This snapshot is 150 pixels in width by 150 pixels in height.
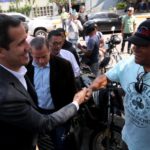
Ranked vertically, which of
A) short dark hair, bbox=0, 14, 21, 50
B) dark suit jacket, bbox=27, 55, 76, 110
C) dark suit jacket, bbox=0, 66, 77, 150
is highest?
short dark hair, bbox=0, 14, 21, 50

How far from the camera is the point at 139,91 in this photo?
2.75 m

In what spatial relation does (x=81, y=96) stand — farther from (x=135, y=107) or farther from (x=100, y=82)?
(x=135, y=107)

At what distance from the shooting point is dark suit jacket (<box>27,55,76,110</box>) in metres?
3.90

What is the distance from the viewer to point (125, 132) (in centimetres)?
306

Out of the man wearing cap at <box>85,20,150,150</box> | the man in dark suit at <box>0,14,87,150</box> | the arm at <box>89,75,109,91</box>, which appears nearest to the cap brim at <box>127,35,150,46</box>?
the man wearing cap at <box>85,20,150,150</box>

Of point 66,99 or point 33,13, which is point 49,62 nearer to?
point 66,99

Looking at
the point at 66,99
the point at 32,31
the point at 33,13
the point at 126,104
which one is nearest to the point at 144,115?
the point at 126,104

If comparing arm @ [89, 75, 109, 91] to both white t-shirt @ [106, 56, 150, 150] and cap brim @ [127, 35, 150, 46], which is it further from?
cap brim @ [127, 35, 150, 46]

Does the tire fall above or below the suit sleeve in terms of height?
below

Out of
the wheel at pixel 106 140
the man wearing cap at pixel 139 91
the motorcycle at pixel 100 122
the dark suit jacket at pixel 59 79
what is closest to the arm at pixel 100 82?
the man wearing cap at pixel 139 91

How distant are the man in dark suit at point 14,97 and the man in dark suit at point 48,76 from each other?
1.47m

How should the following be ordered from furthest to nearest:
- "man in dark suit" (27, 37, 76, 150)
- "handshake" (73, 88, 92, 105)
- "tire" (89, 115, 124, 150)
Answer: "tire" (89, 115, 124, 150), "man in dark suit" (27, 37, 76, 150), "handshake" (73, 88, 92, 105)

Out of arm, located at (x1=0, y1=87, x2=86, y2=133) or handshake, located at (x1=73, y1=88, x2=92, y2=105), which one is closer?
arm, located at (x1=0, y1=87, x2=86, y2=133)

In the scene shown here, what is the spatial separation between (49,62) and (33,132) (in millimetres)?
1671
